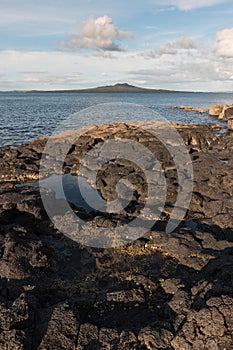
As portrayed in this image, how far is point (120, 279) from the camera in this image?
15.9m

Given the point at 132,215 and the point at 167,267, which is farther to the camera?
the point at 132,215

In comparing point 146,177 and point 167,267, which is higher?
point 146,177

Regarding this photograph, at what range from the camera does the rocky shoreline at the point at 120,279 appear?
454 inches

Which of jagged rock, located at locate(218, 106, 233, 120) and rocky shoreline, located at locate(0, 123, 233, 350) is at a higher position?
jagged rock, located at locate(218, 106, 233, 120)

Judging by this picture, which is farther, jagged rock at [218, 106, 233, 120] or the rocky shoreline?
jagged rock at [218, 106, 233, 120]

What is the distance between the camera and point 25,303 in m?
12.6

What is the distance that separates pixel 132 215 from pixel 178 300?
9.75 m

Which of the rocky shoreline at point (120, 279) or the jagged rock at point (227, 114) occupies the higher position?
the jagged rock at point (227, 114)

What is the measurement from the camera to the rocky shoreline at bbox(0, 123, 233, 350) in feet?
37.9

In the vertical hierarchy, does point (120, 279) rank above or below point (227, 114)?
below

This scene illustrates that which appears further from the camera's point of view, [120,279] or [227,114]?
[227,114]

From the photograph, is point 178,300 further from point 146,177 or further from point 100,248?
point 146,177

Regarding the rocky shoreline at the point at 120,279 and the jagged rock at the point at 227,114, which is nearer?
the rocky shoreline at the point at 120,279

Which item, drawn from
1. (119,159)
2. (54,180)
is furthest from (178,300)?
(119,159)
